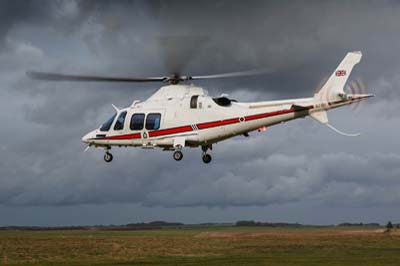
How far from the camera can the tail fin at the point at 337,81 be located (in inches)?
1651

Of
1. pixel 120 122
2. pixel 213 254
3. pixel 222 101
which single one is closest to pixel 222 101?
pixel 222 101

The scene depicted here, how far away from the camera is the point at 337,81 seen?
42312 mm

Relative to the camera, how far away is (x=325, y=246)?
118125 mm

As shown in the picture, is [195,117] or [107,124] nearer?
[195,117]

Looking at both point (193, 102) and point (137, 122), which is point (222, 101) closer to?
point (193, 102)

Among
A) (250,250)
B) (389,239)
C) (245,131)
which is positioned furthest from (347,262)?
(389,239)

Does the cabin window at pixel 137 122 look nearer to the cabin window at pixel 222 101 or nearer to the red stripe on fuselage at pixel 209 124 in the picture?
the red stripe on fuselage at pixel 209 124

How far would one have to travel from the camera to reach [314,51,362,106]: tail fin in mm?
41938

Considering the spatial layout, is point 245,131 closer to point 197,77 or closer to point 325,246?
point 197,77

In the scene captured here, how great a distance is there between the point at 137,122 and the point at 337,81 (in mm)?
13292

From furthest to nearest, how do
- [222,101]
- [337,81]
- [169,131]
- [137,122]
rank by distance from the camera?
1. [137,122]
2. [169,131]
3. [222,101]
4. [337,81]

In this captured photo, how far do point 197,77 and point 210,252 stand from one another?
221 ft

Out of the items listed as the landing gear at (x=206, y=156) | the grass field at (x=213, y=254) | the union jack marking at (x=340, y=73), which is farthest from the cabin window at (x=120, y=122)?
the grass field at (x=213, y=254)

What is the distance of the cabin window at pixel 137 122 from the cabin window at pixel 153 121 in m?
0.50
